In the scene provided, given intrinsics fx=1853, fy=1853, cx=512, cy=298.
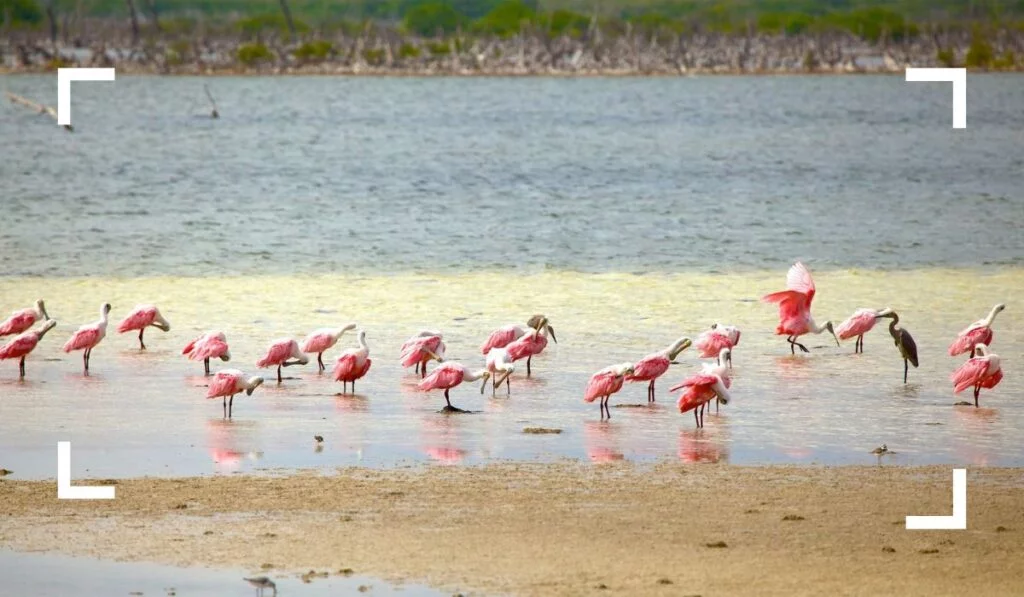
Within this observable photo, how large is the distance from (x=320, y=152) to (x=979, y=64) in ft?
229

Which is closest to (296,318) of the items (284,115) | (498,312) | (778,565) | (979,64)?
(498,312)

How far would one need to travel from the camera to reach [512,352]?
13.8 metres

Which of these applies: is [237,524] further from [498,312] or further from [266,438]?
[498,312]

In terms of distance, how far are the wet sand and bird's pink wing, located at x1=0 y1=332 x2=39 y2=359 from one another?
402cm

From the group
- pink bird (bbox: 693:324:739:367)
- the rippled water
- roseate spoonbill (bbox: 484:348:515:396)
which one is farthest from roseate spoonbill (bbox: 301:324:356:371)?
pink bird (bbox: 693:324:739:367)

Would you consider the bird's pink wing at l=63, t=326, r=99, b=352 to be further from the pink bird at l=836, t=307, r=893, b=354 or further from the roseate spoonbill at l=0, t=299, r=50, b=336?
the pink bird at l=836, t=307, r=893, b=354

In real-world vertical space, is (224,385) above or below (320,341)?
below

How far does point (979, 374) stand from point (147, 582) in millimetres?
6366

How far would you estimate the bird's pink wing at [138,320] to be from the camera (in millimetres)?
15266

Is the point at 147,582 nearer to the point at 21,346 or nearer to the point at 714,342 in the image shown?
the point at 21,346

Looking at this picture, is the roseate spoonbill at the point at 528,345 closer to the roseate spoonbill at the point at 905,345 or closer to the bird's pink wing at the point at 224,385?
the bird's pink wing at the point at 224,385

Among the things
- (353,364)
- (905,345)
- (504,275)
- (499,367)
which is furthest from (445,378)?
(504,275)

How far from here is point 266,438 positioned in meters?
11.4

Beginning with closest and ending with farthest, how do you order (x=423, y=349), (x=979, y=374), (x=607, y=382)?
(x=607, y=382) < (x=979, y=374) < (x=423, y=349)
